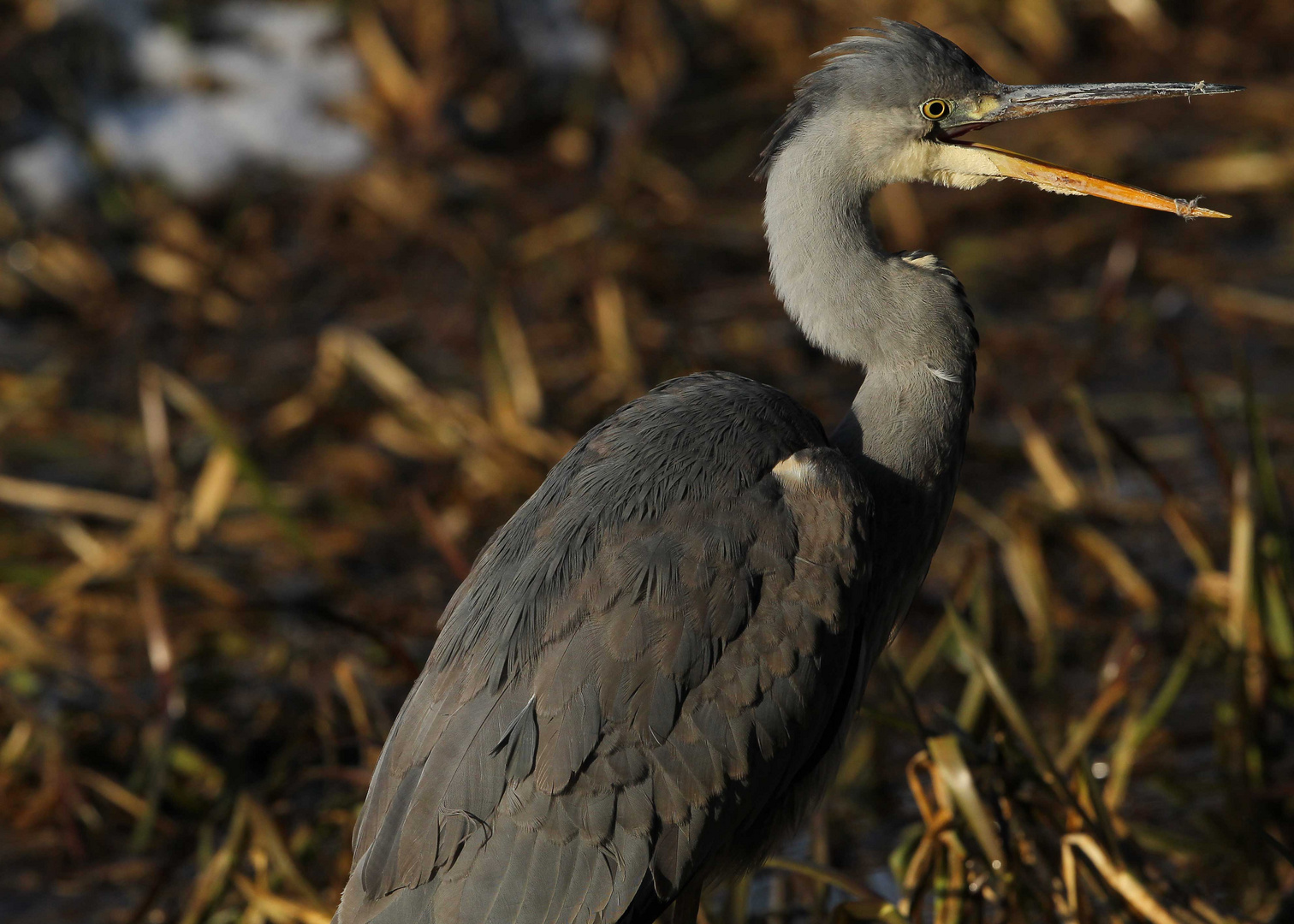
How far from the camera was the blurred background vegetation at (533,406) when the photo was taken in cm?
365

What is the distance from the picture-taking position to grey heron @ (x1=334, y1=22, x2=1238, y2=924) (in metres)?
2.74

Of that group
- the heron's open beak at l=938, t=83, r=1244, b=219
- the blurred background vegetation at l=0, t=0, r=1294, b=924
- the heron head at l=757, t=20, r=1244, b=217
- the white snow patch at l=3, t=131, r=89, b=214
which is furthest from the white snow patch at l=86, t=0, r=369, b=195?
the heron's open beak at l=938, t=83, r=1244, b=219

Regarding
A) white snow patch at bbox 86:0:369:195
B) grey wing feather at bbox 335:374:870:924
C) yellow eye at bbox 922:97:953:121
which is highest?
yellow eye at bbox 922:97:953:121

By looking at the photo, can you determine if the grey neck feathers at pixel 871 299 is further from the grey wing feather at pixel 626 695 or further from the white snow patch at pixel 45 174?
the white snow patch at pixel 45 174

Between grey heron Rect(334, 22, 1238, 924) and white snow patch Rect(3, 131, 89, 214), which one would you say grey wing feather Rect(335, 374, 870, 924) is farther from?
white snow patch Rect(3, 131, 89, 214)

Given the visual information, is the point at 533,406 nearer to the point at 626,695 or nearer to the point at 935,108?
the point at 935,108

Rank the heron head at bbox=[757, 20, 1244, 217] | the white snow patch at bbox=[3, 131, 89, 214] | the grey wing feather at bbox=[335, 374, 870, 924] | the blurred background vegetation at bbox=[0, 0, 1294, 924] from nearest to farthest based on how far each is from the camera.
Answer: the grey wing feather at bbox=[335, 374, 870, 924] → the heron head at bbox=[757, 20, 1244, 217] → the blurred background vegetation at bbox=[0, 0, 1294, 924] → the white snow patch at bbox=[3, 131, 89, 214]

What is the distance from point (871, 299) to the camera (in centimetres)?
304

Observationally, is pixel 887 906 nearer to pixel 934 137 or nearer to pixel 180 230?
pixel 934 137

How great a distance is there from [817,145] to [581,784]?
1.34 meters

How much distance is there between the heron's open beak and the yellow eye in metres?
0.02

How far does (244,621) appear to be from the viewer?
192 inches

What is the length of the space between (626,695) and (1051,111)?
1405 millimetres

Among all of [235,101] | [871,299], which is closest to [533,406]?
[871,299]
